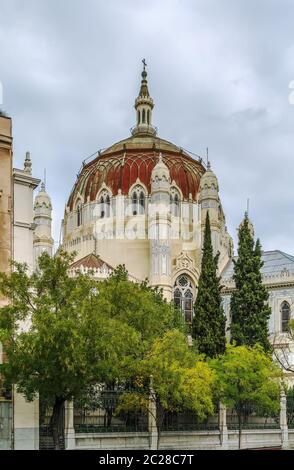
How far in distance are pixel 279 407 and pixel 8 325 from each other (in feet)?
55.1

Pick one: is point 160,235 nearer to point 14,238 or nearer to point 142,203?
point 142,203

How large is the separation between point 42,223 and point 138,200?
9205mm

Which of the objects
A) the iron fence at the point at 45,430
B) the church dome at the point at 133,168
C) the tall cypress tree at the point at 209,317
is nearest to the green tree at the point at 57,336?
the iron fence at the point at 45,430

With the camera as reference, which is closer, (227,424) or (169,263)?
(227,424)

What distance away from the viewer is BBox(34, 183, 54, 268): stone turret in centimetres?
6184

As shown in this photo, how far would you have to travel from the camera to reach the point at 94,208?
227ft

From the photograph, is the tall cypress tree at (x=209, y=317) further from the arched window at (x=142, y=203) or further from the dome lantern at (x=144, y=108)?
the dome lantern at (x=144, y=108)

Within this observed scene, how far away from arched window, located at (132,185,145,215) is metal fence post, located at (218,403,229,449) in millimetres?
32434

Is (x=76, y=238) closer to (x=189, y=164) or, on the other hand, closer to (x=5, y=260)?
(x=189, y=164)

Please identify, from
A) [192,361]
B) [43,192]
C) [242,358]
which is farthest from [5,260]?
[43,192]

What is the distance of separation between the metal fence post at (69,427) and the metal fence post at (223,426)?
878 cm

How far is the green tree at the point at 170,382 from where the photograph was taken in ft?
103

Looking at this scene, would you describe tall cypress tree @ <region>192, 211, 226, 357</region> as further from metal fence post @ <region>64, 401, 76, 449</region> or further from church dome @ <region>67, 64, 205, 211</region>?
church dome @ <region>67, 64, 205, 211</region>

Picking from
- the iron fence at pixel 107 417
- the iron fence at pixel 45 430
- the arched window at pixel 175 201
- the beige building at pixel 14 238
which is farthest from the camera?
the arched window at pixel 175 201
